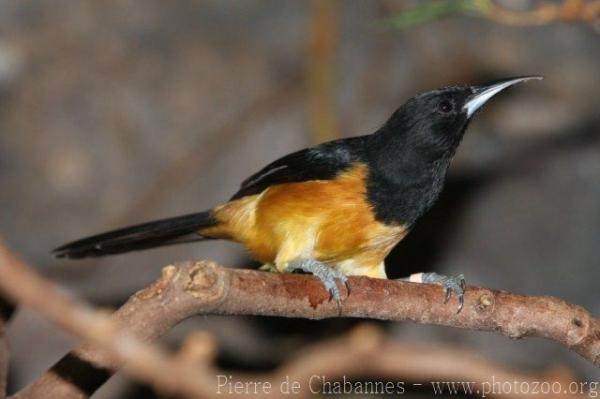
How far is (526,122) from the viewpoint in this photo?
6668 millimetres

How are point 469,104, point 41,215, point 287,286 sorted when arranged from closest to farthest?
point 287,286 < point 469,104 < point 41,215

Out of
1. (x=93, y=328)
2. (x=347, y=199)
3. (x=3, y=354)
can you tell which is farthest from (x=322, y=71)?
(x=93, y=328)

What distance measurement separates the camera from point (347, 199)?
12.8 feet

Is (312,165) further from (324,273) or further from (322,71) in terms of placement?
(322,71)

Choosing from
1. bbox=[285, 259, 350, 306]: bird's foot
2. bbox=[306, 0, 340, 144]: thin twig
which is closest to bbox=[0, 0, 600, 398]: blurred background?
bbox=[306, 0, 340, 144]: thin twig

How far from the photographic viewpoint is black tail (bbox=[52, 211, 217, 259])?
3.98m

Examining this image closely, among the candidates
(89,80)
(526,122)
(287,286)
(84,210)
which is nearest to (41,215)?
(84,210)

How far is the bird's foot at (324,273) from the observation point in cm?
311

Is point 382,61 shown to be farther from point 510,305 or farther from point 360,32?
point 510,305

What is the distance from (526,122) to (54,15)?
3646mm

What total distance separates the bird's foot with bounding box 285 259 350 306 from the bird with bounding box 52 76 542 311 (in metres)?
0.01

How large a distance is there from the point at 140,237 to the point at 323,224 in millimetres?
850

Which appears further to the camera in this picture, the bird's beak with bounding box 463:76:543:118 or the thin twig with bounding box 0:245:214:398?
the bird's beak with bounding box 463:76:543:118

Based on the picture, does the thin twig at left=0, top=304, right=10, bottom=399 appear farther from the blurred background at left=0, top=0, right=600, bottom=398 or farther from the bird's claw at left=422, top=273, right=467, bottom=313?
the blurred background at left=0, top=0, right=600, bottom=398
